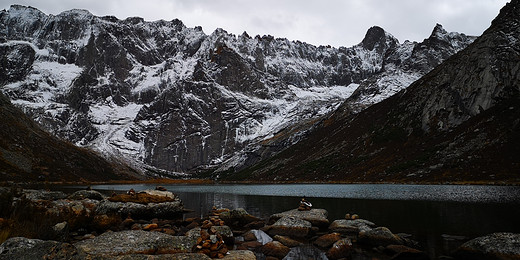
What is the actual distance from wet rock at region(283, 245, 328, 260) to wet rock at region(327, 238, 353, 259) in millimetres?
486

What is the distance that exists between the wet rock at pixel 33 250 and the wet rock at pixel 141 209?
24.2 meters

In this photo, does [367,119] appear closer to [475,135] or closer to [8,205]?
[475,135]

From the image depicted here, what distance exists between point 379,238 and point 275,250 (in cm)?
763

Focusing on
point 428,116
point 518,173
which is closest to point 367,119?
point 428,116

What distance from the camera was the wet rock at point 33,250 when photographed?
8.77 meters

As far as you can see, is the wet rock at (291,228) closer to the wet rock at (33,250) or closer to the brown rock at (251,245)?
the brown rock at (251,245)

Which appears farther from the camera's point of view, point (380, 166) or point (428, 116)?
point (428, 116)

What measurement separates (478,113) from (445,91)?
965 inches

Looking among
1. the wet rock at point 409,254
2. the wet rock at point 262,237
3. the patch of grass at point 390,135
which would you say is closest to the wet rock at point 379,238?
the wet rock at point 409,254

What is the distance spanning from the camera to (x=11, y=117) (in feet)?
458

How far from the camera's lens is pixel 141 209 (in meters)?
35.3

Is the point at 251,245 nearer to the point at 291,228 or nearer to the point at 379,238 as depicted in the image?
the point at 291,228

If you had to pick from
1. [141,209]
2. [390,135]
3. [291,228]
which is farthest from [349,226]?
[390,135]

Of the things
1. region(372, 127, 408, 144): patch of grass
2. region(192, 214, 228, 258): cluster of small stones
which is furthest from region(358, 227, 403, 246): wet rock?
region(372, 127, 408, 144): patch of grass
